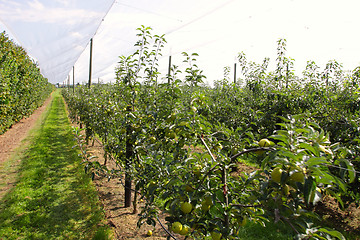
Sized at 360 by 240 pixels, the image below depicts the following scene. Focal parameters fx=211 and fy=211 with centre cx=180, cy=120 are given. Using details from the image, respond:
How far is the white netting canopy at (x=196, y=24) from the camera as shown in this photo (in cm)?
386

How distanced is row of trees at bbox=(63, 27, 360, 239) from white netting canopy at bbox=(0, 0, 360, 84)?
0.81 metres

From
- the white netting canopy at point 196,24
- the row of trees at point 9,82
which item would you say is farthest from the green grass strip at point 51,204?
the white netting canopy at point 196,24

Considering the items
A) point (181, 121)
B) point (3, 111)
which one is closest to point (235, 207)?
point (181, 121)

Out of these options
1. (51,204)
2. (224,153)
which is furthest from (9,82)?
(224,153)

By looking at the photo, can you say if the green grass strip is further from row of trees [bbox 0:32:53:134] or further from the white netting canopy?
the white netting canopy

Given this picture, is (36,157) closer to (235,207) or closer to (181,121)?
(181,121)

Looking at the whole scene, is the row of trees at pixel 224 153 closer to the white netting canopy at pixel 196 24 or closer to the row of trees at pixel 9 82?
the white netting canopy at pixel 196 24

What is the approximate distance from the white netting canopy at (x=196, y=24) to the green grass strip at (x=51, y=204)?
3.30 m

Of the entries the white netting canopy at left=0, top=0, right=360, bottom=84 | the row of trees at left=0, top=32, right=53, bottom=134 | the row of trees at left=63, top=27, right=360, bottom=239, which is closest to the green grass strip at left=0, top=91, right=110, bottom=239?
the row of trees at left=63, top=27, right=360, bottom=239

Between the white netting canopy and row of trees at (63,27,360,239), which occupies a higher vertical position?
the white netting canopy

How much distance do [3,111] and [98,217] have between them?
6455mm

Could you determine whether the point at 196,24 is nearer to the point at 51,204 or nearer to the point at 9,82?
the point at 51,204

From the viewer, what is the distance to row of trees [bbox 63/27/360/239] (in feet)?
3.07

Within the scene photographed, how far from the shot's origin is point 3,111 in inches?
286
